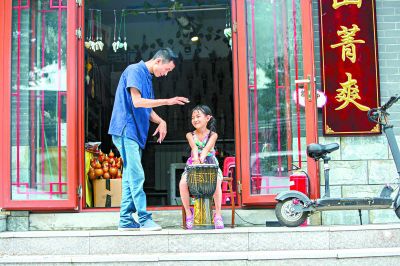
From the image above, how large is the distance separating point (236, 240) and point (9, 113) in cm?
290

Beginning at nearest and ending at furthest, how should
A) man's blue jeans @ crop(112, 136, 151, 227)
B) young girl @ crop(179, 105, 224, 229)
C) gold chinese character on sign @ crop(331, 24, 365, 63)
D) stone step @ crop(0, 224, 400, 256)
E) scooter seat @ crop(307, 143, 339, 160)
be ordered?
stone step @ crop(0, 224, 400, 256)
man's blue jeans @ crop(112, 136, 151, 227)
scooter seat @ crop(307, 143, 339, 160)
young girl @ crop(179, 105, 224, 229)
gold chinese character on sign @ crop(331, 24, 365, 63)

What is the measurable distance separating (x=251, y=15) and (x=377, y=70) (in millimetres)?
1412

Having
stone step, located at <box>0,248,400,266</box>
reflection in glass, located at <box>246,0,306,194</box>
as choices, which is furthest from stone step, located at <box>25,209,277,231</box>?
stone step, located at <box>0,248,400,266</box>

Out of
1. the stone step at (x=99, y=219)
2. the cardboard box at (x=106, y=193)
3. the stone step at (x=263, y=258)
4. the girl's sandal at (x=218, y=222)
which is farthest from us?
the cardboard box at (x=106, y=193)

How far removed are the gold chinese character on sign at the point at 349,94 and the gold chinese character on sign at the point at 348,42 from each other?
0.21 m

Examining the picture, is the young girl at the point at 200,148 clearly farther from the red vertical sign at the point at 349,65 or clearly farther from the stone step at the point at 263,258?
the red vertical sign at the point at 349,65

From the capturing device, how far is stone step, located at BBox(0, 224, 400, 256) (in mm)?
5402

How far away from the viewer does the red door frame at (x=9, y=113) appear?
6711 mm

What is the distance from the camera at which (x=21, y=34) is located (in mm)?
7055

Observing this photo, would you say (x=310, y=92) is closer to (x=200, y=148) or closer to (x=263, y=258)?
(x=200, y=148)

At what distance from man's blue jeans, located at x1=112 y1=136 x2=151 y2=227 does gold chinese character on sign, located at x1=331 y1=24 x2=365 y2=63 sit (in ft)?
7.84

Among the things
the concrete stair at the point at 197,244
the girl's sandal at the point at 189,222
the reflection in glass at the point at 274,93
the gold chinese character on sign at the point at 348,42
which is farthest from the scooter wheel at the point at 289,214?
the gold chinese character on sign at the point at 348,42

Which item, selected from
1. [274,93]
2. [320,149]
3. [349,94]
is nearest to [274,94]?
[274,93]

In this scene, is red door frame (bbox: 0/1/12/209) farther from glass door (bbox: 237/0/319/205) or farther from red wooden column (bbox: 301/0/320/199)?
red wooden column (bbox: 301/0/320/199)
